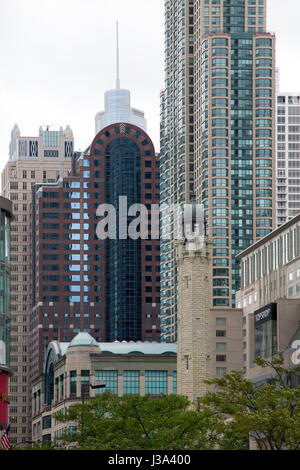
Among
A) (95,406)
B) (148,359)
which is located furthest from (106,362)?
(95,406)

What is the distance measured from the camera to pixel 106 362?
620 feet

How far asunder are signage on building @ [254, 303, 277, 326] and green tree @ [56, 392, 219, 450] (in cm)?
1977

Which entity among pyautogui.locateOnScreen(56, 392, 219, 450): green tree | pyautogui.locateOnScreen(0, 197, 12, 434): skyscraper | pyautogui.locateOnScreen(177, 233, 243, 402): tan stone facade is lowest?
pyautogui.locateOnScreen(56, 392, 219, 450): green tree

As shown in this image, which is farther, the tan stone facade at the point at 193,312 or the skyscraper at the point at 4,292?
the tan stone facade at the point at 193,312

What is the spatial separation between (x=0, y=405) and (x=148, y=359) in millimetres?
129262

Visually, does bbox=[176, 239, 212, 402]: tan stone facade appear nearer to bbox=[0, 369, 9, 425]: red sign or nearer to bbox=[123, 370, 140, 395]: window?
bbox=[123, 370, 140, 395]: window

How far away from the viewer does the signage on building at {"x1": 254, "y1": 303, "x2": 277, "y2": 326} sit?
111 m

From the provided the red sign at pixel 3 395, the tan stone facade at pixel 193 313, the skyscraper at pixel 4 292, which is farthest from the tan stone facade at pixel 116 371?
the red sign at pixel 3 395

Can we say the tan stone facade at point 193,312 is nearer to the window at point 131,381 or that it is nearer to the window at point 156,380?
the window at point 156,380

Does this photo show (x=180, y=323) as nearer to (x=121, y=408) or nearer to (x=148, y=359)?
(x=148, y=359)

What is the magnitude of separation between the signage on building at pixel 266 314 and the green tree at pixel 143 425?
64.9 feet

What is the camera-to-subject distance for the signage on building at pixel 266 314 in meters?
111

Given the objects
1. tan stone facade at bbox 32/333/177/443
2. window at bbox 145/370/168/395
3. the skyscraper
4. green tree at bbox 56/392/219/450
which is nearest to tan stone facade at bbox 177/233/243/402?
window at bbox 145/370/168/395
